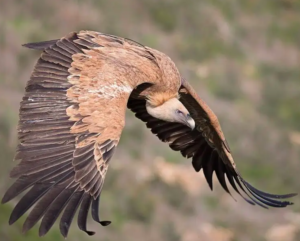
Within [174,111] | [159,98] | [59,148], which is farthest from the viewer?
[174,111]

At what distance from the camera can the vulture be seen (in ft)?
23.9

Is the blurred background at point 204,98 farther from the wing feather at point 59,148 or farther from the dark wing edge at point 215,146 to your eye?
the wing feather at point 59,148

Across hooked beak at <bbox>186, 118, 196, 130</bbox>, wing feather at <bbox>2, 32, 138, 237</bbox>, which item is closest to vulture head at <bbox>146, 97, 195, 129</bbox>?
hooked beak at <bbox>186, 118, 196, 130</bbox>

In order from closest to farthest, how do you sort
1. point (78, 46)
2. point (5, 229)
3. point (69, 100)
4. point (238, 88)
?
point (69, 100), point (78, 46), point (5, 229), point (238, 88)

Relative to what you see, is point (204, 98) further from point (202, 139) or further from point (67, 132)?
point (67, 132)

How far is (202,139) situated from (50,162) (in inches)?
136

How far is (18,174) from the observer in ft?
24.0

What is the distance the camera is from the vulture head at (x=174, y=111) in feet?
31.3

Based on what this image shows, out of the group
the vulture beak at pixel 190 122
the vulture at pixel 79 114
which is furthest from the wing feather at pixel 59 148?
the vulture beak at pixel 190 122

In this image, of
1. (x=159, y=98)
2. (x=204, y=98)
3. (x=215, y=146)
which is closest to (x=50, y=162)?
(x=159, y=98)

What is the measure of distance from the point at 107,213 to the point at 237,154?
7.27 meters

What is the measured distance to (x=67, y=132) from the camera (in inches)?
309

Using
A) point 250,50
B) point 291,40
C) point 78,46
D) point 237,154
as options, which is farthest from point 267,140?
point 78,46

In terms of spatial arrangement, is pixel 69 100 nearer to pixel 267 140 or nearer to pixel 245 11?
pixel 267 140
